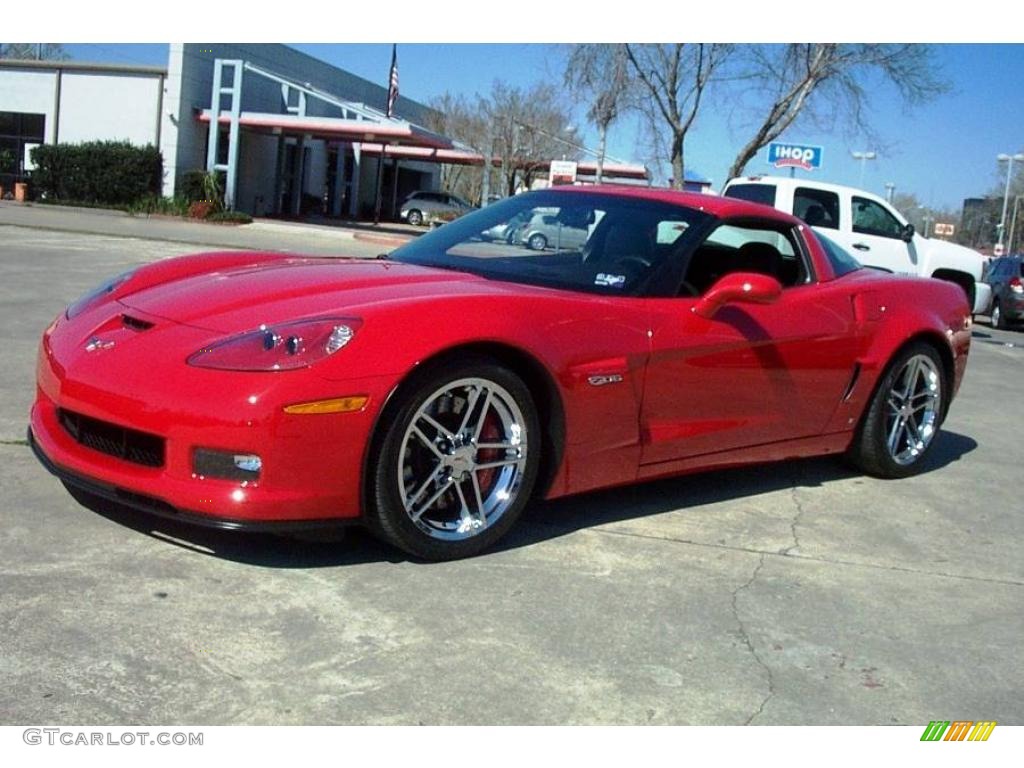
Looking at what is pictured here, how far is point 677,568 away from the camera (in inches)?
152

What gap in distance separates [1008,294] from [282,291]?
1925 centimetres

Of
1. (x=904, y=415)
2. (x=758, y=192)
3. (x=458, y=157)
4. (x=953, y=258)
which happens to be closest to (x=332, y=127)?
(x=458, y=157)

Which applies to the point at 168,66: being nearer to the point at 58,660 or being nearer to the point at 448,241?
the point at 448,241

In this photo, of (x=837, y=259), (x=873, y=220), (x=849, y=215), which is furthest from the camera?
(x=873, y=220)

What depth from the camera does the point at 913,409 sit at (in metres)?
5.65

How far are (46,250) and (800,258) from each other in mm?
12456

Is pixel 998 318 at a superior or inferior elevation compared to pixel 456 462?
superior

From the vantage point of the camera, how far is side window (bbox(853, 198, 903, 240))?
14.6m

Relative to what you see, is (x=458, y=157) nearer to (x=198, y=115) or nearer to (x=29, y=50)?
(x=198, y=115)

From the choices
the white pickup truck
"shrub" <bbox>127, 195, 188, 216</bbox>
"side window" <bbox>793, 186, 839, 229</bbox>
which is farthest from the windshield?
"shrub" <bbox>127, 195, 188, 216</bbox>

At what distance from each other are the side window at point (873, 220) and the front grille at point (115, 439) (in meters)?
12.7

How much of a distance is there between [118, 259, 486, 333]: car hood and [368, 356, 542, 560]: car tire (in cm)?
34

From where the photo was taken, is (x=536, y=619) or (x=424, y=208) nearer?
(x=536, y=619)

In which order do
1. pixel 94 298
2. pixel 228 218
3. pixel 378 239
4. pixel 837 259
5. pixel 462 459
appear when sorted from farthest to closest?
1. pixel 228 218
2. pixel 378 239
3. pixel 837 259
4. pixel 94 298
5. pixel 462 459
